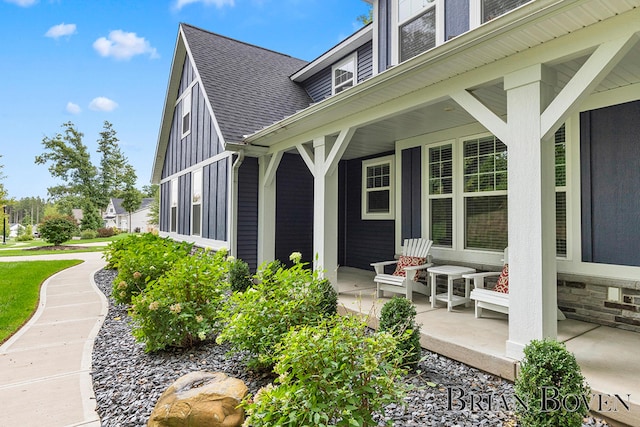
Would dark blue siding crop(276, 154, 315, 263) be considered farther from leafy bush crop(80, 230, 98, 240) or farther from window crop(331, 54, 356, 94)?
leafy bush crop(80, 230, 98, 240)

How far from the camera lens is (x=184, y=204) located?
10023 millimetres

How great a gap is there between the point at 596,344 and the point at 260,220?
5380 mm

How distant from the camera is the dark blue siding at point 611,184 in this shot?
11.5 ft

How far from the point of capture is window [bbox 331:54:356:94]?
26.2 ft

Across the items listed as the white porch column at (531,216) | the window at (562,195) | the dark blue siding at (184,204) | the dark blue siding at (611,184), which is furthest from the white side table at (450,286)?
the dark blue siding at (184,204)

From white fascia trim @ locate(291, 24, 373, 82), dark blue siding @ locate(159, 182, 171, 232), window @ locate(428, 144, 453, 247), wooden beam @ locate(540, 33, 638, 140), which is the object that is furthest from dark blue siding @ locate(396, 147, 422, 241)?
dark blue siding @ locate(159, 182, 171, 232)

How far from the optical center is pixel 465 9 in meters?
4.59

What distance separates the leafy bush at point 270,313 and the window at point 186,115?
309 inches

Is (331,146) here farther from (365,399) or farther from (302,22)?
(302,22)

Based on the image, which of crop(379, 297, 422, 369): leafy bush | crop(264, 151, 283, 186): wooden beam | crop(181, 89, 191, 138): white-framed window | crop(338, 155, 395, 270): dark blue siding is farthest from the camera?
crop(181, 89, 191, 138): white-framed window

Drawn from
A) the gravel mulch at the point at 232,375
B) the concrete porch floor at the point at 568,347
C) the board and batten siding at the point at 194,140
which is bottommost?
the gravel mulch at the point at 232,375

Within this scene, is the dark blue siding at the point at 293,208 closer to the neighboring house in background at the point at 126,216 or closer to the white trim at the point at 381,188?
the white trim at the point at 381,188

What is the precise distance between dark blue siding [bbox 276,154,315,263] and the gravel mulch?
399 centimetres

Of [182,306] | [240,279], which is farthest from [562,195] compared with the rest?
[240,279]
